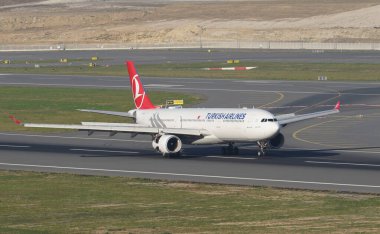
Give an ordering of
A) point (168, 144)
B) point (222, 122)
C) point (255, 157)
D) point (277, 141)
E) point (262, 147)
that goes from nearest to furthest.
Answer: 1. point (222, 122)
2. point (168, 144)
3. point (277, 141)
4. point (262, 147)
5. point (255, 157)

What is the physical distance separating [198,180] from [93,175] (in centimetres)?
735

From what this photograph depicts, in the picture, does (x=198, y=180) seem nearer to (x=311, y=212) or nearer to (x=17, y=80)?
(x=311, y=212)

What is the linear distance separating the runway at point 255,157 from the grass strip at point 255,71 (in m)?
33.6

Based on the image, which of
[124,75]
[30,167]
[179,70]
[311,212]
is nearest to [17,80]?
[124,75]

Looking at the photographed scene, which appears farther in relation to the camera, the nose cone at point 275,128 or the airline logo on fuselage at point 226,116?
the airline logo on fuselage at point 226,116

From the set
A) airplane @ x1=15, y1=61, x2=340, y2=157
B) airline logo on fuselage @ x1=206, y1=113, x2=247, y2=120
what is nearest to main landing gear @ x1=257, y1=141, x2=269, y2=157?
airplane @ x1=15, y1=61, x2=340, y2=157

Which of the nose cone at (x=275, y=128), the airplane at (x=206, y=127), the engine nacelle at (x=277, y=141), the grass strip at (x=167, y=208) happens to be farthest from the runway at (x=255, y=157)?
the grass strip at (x=167, y=208)

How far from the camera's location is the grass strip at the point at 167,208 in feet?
147

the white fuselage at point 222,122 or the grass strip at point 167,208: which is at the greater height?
the white fuselage at point 222,122

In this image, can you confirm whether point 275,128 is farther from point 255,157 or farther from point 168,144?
point 168,144

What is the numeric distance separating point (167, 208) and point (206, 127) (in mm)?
22945

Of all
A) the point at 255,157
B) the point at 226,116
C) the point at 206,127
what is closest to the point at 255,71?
the point at 255,157

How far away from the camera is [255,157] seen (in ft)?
246

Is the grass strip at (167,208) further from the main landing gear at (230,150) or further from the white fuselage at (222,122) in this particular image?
the main landing gear at (230,150)
